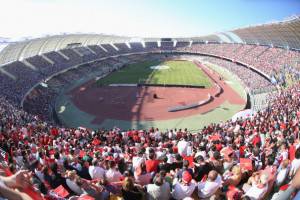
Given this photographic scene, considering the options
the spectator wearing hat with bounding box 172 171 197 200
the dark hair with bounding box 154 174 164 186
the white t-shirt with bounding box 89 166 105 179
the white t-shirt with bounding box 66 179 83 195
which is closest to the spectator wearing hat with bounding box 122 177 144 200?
the dark hair with bounding box 154 174 164 186

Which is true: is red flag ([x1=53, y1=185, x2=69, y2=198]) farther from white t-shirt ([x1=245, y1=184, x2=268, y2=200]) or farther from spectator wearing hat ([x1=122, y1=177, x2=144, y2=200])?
white t-shirt ([x1=245, y1=184, x2=268, y2=200])

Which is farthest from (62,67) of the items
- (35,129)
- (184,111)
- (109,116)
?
(35,129)

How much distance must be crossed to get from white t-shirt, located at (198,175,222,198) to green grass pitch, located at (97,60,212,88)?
4197cm

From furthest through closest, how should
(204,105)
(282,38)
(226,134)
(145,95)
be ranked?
1. (282,38)
2. (145,95)
3. (204,105)
4. (226,134)

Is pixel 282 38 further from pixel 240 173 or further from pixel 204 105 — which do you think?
pixel 240 173

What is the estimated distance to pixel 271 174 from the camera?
7.42 metres

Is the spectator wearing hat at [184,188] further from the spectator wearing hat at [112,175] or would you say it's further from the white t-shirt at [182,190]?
the spectator wearing hat at [112,175]

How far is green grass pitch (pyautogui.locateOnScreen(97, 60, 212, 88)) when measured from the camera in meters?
52.4

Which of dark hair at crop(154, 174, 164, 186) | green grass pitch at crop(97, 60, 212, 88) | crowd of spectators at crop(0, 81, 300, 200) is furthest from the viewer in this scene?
green grass pitch at crop(97, 60, 212, 88)

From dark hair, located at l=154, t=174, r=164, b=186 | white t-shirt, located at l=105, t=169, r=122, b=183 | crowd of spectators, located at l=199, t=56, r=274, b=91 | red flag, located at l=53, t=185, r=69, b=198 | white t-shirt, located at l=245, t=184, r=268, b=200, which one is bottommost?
white t-shirt, located at l=105, t=169, r=122, b=183

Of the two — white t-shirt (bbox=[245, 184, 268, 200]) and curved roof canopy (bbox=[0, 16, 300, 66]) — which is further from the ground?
curved roof canopy (bbox=[0, 16, 300, 66])

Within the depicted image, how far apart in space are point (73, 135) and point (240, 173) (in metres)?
14.3

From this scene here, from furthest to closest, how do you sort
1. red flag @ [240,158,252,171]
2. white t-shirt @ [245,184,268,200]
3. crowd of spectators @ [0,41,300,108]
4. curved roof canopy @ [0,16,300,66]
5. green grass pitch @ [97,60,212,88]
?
green grass pitch @ [97,60,212,88] < curved roof canopy @ [0,16,300,66] < crowd of spectators @ [0,41,300,108] < red flag @ [240,158,252,171] < white t-shirt @ [245,184,268,200]

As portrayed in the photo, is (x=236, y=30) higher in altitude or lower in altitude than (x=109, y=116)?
higher
